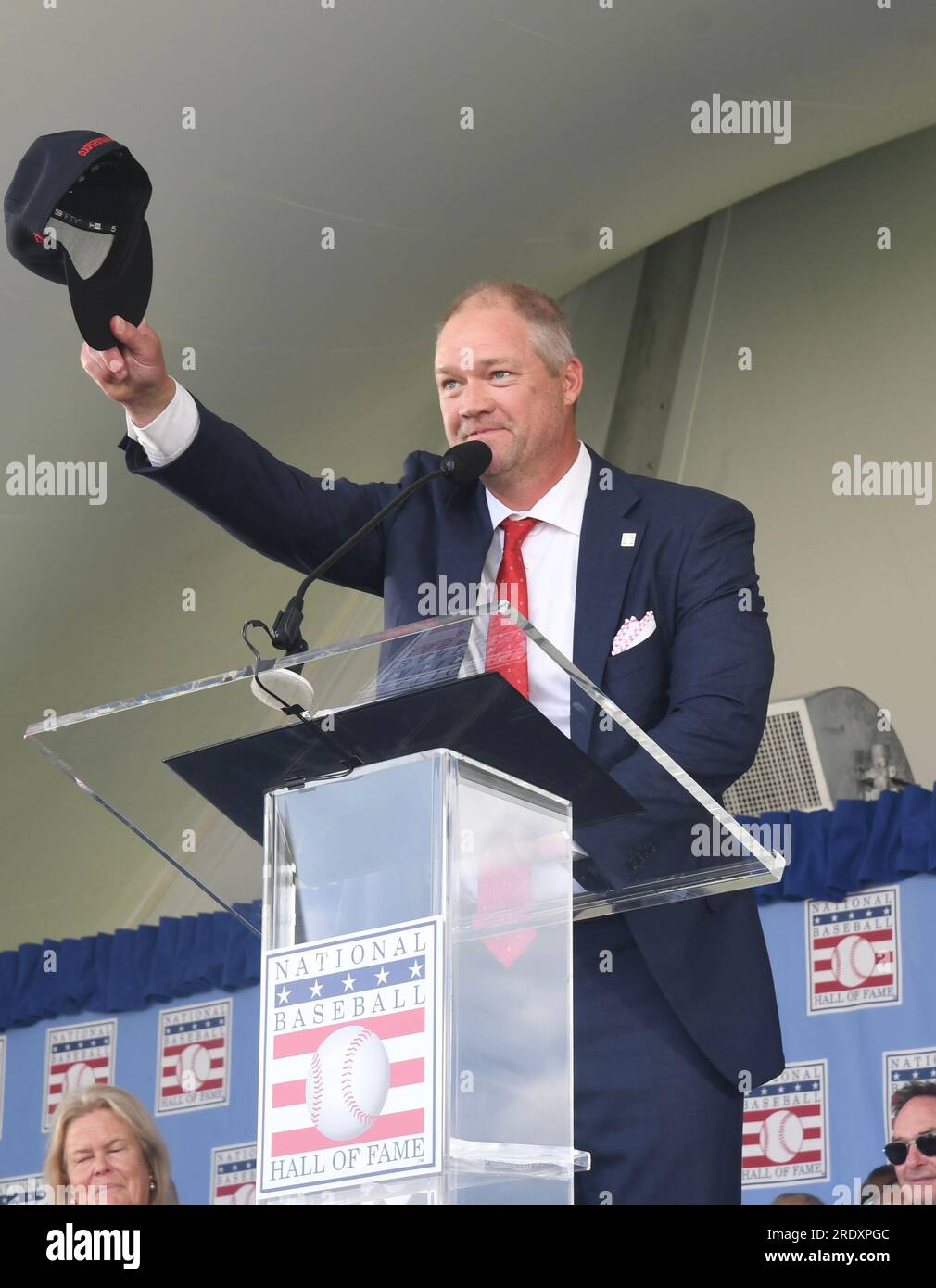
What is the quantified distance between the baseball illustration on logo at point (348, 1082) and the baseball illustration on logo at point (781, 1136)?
264 cm

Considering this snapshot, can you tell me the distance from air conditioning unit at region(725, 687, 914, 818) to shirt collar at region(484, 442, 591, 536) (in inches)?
90.7

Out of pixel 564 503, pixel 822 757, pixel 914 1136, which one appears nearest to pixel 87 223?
pixel 564 503

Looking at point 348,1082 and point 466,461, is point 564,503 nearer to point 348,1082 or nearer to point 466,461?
point 466,461

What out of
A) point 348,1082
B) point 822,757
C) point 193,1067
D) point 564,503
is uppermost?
point 822,757

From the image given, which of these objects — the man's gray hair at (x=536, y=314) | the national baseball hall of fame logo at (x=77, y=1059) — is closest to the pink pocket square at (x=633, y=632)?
the man's gray hair at (x=536, y=314)

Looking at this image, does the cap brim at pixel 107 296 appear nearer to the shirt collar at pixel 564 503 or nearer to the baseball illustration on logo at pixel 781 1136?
the shirt collar at pixel 564 503

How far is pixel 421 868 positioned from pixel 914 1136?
98.8 inches

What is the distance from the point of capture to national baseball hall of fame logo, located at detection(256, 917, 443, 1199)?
1.19 metres

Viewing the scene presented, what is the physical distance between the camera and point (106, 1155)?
3219 mm

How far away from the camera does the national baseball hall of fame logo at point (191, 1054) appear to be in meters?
4.32

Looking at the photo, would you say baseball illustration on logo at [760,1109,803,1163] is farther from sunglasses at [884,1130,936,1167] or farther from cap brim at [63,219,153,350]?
cap brim at [63,219,153,350]
